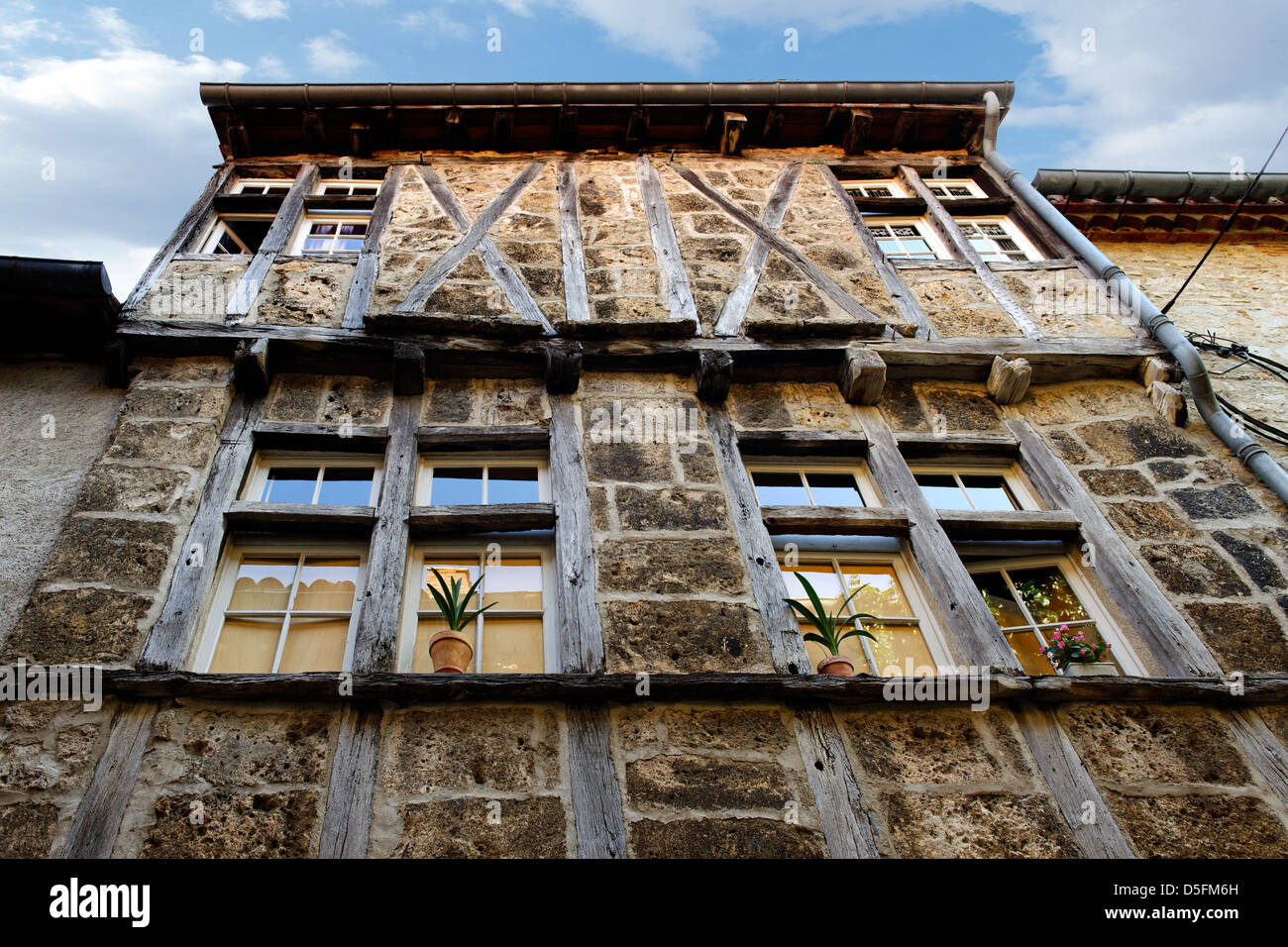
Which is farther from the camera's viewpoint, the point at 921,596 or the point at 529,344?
the point at 529,344

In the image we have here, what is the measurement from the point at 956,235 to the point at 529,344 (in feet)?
10.7

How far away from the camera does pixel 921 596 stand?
4.23 meters

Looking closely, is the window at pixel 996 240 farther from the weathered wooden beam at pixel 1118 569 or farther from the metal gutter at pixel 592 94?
the weathered wooden beam at pixel 1118 569

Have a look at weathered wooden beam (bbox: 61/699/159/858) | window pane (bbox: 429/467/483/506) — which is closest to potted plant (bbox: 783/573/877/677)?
window pane (bbox: 429/467/483/506)

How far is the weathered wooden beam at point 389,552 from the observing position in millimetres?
3670

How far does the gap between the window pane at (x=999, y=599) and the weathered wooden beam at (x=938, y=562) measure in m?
0.11

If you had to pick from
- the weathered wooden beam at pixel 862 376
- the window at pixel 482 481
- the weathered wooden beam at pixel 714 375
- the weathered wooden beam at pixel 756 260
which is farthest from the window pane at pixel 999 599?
the window at pixel 482 481

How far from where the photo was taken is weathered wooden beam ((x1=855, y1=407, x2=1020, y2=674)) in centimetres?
387

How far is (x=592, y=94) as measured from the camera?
743cm

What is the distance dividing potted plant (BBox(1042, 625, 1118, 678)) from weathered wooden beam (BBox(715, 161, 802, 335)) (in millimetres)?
2437

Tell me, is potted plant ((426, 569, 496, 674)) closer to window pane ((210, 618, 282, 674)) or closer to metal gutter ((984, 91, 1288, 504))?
window pane ((210, 618, 282, 674))
